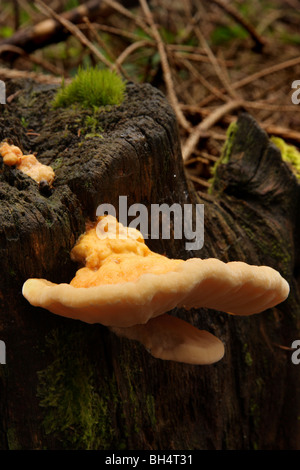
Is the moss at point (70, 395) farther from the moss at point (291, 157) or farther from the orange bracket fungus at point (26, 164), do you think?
the moss at point (291, 157)

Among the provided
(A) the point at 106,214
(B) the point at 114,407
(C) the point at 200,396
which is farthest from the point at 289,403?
(A) the point at 106,214

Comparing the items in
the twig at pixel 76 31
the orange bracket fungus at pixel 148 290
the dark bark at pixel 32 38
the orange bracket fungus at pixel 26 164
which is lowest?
the orange bracket fungus at pixel 148 290

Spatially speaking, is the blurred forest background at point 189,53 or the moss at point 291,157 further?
the blurred forest background at point 189,53

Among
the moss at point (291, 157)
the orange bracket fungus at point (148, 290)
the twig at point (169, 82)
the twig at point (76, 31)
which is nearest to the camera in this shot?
the orange bracket fungus at point (148, 290)

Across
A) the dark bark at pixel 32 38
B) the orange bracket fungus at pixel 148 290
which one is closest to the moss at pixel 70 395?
the orange bracket fungus at pixel 148 290

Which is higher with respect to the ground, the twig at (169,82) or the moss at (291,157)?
the twig at (169,82)

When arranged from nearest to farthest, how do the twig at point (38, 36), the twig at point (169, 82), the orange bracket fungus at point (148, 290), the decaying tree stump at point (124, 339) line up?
1. the orange bracket fungus at point (148, 290)
2. the decaying tree stump at point (124, 339)
3. the twig at point (169, 82)
4. the twig at point (38, 36)

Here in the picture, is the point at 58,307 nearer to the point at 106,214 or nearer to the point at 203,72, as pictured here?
the point at 106,214
